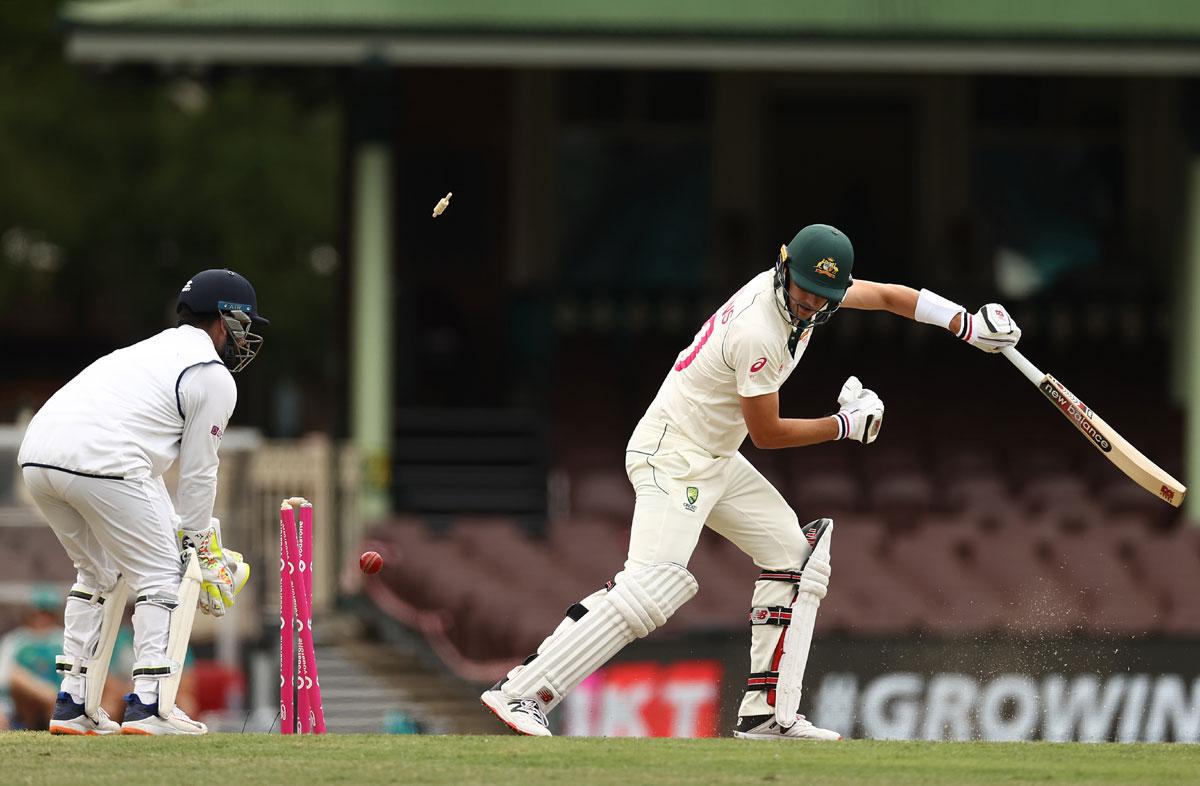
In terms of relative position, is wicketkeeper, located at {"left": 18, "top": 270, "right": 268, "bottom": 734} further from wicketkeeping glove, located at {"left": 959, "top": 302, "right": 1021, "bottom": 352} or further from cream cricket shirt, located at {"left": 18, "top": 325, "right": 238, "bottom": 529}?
wicketkeeping glove, located at {"left": 959, "top": 302, "right": 1021, "bottom": 352}

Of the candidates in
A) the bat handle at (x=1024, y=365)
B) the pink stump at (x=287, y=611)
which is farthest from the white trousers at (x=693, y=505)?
the pink stump at (x=287, y=611)

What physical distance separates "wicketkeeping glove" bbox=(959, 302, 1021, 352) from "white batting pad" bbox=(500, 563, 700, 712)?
4.81 ft

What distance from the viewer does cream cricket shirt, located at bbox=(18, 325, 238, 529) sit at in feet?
26.2

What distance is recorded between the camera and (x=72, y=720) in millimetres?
8281

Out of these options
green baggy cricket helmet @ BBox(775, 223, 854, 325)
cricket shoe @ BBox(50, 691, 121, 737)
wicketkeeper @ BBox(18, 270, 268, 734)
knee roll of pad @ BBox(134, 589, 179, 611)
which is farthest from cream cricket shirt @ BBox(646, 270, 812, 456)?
cricket shoe @ BBox(50, 691, 121, 737)

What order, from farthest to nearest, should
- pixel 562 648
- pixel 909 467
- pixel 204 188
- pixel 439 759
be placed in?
pixel 204 188
pixel 909 467
pixel 562 648
pixel 439 759

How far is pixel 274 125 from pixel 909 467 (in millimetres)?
20144

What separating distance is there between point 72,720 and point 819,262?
3.07 metres

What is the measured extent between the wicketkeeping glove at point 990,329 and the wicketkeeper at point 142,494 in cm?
263

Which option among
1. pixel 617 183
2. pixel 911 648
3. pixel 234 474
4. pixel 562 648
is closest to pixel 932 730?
pixel 911 648

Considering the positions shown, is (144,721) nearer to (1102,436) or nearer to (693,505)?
(693,505)

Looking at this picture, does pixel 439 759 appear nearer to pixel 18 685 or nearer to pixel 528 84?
pixel 18 685

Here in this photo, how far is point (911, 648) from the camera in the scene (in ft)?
42.6

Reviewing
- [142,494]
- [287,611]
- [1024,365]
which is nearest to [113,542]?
[142,494]
